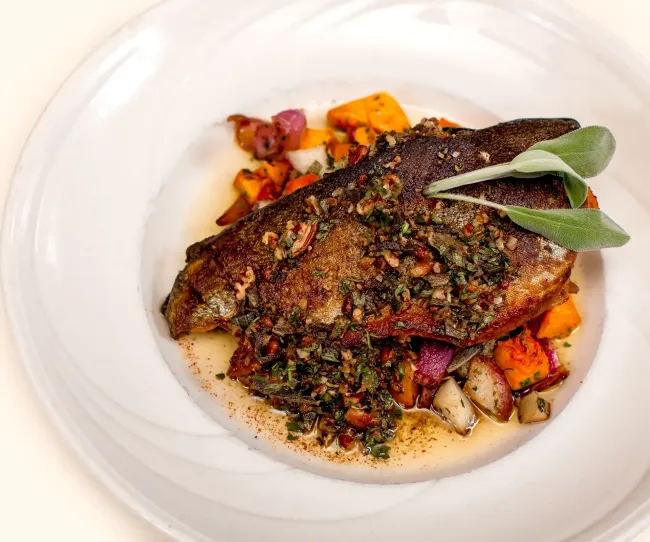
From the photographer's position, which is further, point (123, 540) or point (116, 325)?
point (116, 325)

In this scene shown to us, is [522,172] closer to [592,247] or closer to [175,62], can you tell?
[592,247]

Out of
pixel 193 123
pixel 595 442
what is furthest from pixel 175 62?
pixel 595 442

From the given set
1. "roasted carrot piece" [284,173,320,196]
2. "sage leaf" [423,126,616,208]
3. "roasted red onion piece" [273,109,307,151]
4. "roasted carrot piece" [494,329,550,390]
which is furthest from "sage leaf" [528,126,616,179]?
"roasted red onion piece" [273,109,307,151]

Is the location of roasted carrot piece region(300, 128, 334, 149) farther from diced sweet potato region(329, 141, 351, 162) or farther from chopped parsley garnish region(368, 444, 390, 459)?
chopped parsley garnish region(368, 444, 390, 459)

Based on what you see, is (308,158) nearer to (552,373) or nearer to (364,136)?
(364,136)

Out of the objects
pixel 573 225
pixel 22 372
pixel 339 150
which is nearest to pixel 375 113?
pixel 339 150
